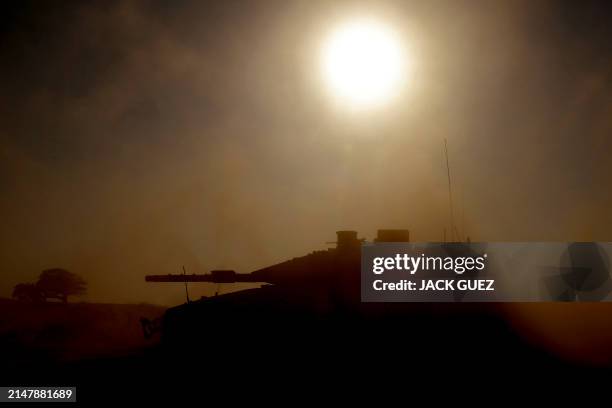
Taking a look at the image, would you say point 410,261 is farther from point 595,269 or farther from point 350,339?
point 595,269

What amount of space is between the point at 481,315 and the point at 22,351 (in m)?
25.5

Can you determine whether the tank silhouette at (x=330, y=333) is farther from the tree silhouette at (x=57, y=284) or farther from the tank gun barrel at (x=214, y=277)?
the tree silhouette at (x=57, y=284)

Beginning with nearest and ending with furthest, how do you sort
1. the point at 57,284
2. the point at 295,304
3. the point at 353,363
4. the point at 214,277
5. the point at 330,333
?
the point at 353,363, the point at 330,333, the point at 295,304, the point at 214,277, the point at 57,284

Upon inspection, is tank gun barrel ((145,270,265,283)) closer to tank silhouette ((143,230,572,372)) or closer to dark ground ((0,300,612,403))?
tank silhouette ((143,230,572,372))

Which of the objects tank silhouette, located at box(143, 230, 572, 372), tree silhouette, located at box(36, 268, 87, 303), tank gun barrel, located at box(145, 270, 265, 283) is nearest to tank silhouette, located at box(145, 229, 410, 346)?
tank silhouette, located at box(143, 230, 572, 372)

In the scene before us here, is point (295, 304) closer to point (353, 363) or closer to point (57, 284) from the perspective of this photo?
point (353, 363)

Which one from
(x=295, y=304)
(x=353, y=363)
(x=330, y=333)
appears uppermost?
(x=295, y=304)

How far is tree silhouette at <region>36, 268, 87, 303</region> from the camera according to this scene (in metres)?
45.0

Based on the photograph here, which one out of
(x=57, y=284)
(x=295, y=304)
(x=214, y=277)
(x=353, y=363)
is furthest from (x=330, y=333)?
(x=57, y=284)

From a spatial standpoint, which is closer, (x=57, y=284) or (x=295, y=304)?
(x=295, y=304)

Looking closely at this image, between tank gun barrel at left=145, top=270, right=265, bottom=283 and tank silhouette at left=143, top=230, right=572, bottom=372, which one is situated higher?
tank gun barrel at left=145, top=270, right=265, bottom=283

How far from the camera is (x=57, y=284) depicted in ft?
148

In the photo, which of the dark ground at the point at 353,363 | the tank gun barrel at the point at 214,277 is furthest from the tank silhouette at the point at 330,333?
the tank gun barrel at the point at 214,277

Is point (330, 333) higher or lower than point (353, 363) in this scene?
higher
